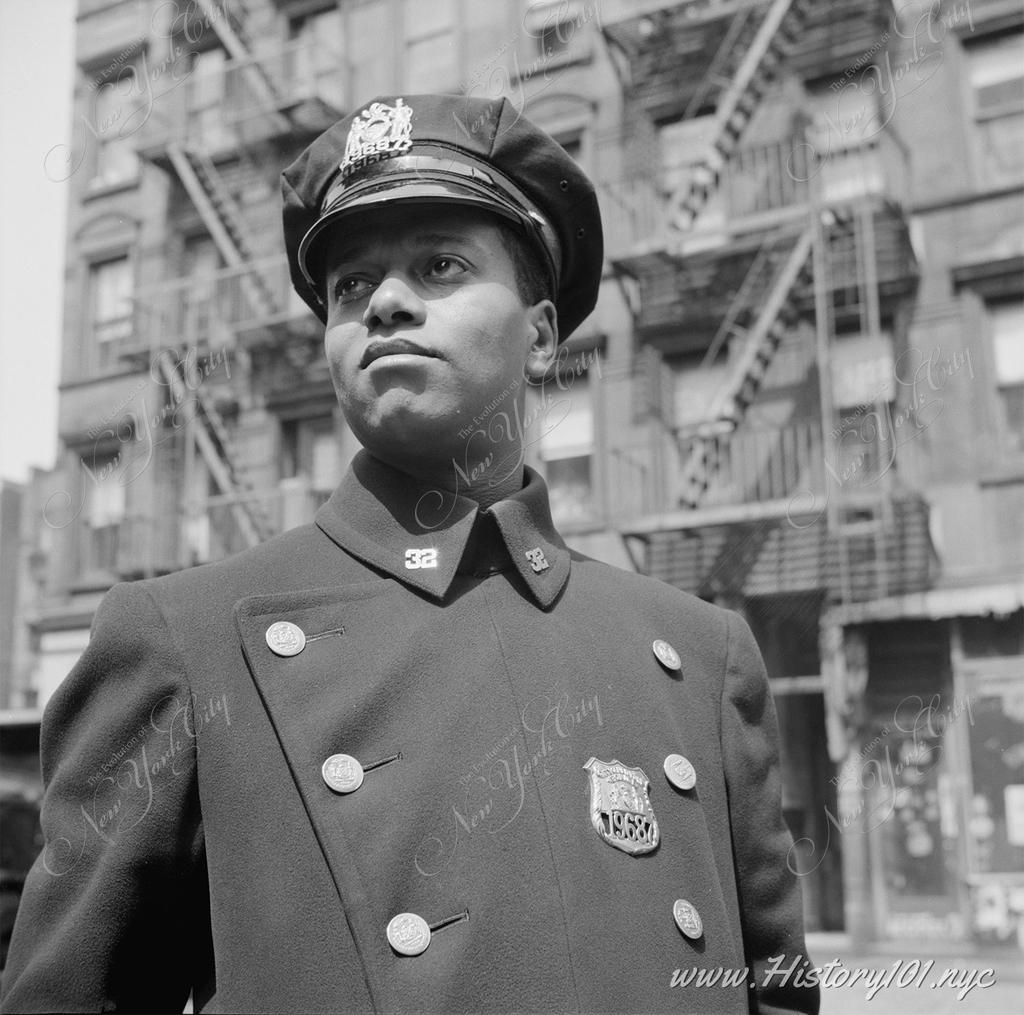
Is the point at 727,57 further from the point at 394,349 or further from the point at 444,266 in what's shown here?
the point at 394,349

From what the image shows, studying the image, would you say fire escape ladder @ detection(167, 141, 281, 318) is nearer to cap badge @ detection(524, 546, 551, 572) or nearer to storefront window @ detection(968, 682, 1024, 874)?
storefront window @ detection(968, 682, 1024, 874)

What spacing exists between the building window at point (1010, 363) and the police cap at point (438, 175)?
24.8 ft

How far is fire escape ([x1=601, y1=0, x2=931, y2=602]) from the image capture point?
372 inches

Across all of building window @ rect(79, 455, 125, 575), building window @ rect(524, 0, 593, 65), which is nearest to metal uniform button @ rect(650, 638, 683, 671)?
building window @ rect(524, 0, 593, 65)

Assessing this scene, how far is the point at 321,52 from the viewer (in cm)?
1210

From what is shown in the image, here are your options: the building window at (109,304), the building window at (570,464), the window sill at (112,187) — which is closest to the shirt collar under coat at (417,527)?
the building window at (570,464)

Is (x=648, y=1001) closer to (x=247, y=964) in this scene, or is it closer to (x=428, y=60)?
(x=247, y=964)

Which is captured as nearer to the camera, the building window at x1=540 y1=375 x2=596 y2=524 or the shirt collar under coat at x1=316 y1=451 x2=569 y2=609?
the shirt collar under coat at x1=316 y1=451 x2=569 y2=609

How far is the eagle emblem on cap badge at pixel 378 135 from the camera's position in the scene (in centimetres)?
213

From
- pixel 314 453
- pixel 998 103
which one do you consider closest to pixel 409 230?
pixel 998 103

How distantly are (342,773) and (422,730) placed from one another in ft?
0.51

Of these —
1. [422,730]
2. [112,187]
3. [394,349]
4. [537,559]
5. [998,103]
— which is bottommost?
[422,730]

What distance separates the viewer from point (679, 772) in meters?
2.01

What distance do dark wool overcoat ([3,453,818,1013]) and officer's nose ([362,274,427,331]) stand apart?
0.97 ft
